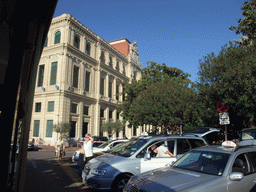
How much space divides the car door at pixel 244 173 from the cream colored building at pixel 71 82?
1085 inches

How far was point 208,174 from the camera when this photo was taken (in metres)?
4.20

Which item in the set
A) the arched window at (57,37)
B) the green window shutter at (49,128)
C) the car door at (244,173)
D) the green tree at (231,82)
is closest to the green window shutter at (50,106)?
the green window shutter at (49,128)

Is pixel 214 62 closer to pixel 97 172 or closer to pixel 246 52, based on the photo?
pixel 246 52

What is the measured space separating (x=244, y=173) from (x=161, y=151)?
9.54 feet

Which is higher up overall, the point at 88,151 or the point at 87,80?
the point at 87,80

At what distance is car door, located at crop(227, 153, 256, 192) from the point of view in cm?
397

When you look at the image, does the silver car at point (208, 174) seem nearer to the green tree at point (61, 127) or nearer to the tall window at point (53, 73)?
the green tree at point (61, 127)

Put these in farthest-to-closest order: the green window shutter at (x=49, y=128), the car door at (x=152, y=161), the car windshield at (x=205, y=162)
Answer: the green window shutter at (x=49, y=128), the car door at (x=152, y=161), the car windshield at (x=205, y=162)

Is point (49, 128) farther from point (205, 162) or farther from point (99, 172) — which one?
point (205, 162)

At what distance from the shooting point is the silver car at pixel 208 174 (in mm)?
3763

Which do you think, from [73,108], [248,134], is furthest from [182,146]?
[73,108]

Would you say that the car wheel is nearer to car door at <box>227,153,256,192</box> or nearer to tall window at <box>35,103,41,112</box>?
car door at <box>227,153,256,192</box>

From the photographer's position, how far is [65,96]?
99.1ft

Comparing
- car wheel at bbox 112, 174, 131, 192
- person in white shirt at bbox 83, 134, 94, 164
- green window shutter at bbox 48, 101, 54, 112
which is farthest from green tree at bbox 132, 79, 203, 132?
green window shutter at bbox 48, 101, 54, 112
